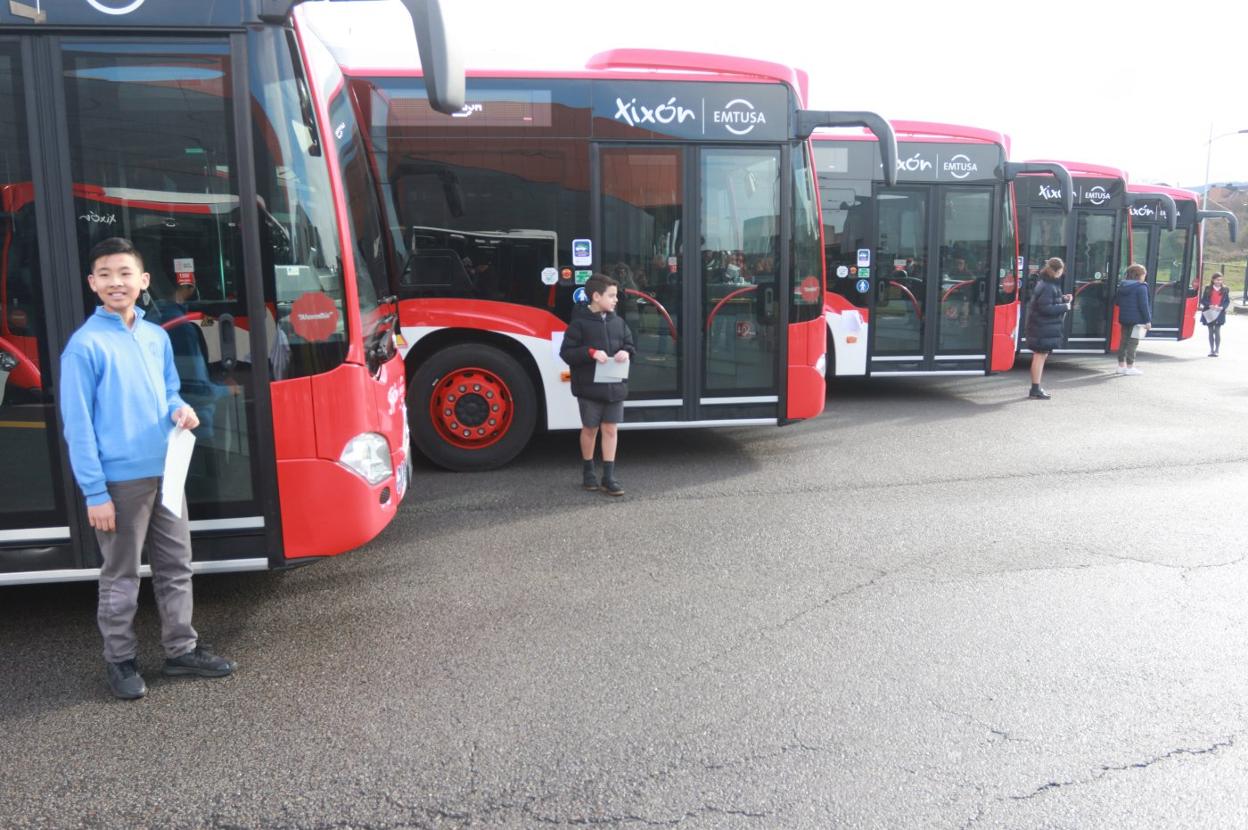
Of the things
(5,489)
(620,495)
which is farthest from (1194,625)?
(5,489)

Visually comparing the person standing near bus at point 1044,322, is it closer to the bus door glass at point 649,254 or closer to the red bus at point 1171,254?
the red bus at point 1171,254

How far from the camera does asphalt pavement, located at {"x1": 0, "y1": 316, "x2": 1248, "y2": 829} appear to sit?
2.96 m

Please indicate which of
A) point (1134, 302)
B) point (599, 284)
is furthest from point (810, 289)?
point (1134, 302)

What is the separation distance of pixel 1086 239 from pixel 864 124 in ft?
31.0

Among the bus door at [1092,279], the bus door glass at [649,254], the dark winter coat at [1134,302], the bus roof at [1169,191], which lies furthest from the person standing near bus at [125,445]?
the bus roof at [1169,191]

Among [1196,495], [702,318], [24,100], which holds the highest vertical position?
[24,100]

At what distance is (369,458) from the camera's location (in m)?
4.30

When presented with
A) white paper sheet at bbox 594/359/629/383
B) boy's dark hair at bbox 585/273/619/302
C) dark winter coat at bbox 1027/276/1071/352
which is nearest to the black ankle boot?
white paper sheet at bbox 594/359/629/383

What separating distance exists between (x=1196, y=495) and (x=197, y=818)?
6.74 m

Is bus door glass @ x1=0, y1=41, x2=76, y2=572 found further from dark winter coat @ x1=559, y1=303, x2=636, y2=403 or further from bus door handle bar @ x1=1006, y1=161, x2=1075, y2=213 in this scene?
bus door handle bar @ x1=1006, y1=161, x2=1075, y2=213

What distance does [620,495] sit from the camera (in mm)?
6832

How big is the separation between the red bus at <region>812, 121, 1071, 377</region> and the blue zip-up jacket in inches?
353

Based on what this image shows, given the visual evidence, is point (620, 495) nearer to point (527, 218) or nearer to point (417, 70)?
point (527, 218)

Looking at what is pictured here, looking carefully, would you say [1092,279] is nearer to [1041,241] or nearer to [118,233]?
[1041,241]
